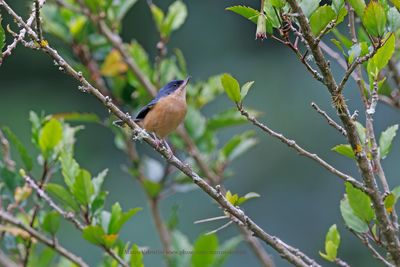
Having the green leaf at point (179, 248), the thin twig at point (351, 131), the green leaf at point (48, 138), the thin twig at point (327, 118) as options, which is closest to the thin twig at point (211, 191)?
the thin twig at point (351, 131)

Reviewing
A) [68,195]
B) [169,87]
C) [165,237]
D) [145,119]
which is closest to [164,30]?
[169,87]

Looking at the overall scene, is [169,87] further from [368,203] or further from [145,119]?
[368,203]

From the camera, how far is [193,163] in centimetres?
432

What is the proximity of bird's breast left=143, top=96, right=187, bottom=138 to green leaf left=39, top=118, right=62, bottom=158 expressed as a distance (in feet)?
2.43

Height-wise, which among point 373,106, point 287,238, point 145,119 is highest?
point 145,119

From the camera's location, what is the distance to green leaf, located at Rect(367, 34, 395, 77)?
223cm

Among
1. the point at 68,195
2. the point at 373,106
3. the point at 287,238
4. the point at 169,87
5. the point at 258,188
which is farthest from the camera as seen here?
the point at 258,188

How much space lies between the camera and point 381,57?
7.42 ft

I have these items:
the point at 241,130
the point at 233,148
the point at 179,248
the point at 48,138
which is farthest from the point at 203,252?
the point at 241,130

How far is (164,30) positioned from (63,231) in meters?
4.18

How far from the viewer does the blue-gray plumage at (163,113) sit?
3.79m

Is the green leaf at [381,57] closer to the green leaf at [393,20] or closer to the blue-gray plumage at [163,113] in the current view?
the green leaf at [393,20]

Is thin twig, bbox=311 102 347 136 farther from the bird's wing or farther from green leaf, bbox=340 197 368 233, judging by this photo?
the bird's wing

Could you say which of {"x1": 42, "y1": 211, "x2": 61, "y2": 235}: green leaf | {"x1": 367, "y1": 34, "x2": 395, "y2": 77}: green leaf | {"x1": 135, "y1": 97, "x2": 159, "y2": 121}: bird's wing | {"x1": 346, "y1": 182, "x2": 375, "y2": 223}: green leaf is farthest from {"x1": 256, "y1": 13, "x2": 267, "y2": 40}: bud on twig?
{"x1": 135, "y1": 97, "x2": 159, "y2": 121}: bird's wing
